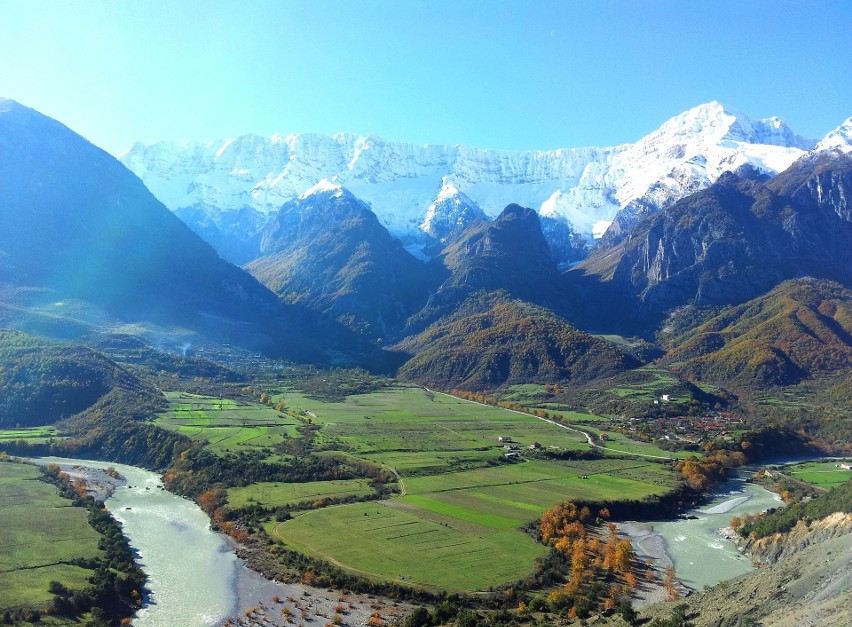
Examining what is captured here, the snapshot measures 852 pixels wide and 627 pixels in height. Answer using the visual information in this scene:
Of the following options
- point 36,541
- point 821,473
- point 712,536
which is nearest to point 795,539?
point 712,536

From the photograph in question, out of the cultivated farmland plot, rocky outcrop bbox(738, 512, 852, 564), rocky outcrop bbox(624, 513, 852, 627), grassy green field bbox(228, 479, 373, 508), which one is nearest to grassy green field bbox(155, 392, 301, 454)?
the cultivated farmland plot

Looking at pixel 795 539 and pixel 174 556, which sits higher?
pixel 795 539

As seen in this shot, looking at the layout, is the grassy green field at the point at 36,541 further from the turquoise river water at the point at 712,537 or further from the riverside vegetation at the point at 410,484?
the turquoise river water at the point at 712,537

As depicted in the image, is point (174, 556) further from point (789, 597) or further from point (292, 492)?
point (789, 597)

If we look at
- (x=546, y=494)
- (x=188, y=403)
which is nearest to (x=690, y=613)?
(x=546, y=494)

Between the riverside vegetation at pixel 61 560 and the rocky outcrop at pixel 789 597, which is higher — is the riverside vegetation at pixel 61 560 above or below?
below

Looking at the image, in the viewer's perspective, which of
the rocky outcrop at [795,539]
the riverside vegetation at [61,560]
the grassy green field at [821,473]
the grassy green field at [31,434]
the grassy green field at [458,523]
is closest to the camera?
the riverside vegetation at [61,560]

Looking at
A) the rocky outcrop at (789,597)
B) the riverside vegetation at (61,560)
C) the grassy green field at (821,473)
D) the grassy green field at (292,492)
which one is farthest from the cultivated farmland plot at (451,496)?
the grassy green field at (821,473)
